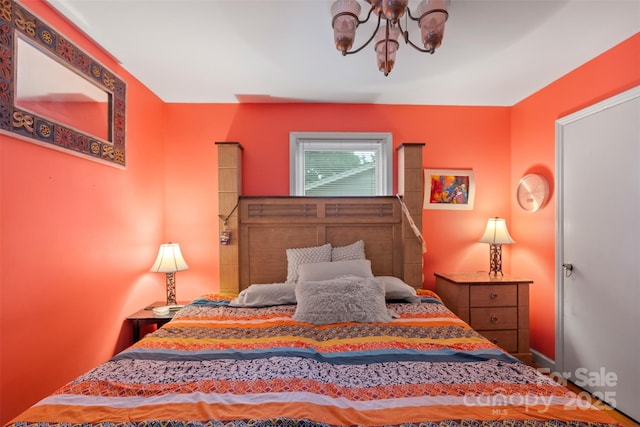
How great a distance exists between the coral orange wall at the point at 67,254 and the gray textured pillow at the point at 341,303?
142 centimetres

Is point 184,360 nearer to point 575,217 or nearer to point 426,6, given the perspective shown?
point 426,6

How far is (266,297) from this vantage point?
220 centimetres

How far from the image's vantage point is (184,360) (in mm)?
1383

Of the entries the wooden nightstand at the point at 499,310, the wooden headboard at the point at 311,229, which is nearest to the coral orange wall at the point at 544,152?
the wooden nightstand at the point at 499,310

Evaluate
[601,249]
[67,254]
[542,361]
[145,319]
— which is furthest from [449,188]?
[67,254]

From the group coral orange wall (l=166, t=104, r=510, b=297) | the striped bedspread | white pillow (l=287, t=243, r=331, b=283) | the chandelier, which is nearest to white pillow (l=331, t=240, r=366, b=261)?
white pillow (l=287, t=243, r=331, b=283)

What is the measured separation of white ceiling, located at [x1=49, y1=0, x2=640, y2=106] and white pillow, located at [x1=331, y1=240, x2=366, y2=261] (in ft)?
4.70

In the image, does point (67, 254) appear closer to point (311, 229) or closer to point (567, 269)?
point (311, 229)

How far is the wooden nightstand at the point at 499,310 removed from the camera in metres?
2.51

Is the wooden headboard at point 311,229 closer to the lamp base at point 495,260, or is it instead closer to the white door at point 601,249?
the lamp base at point 495,260

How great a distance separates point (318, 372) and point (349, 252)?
4.69ft

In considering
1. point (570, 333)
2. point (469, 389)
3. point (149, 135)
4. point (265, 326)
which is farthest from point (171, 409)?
point (570, 333)

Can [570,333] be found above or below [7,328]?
below

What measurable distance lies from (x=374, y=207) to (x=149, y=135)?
223cm
